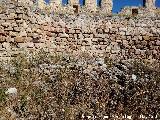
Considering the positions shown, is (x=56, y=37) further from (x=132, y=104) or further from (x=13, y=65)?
(x=132, y=104)

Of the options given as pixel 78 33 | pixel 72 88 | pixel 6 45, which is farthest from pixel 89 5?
pixel 72 88

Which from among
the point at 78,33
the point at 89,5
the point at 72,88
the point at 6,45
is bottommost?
the point at 72,88

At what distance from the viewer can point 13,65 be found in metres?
10.4

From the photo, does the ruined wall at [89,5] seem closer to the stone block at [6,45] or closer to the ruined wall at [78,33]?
the ruined wall at [78,33]

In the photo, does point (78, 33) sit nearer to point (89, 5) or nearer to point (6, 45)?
point (6, 45)

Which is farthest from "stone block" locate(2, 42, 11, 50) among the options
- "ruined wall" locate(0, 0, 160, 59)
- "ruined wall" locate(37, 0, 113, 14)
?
"ruined wall" locate(37, 0, 113, 14)

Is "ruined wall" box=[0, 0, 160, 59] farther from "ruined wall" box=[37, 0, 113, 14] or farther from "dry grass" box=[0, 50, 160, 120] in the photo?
"ruined wall" box=[37, 0, 113, 14]

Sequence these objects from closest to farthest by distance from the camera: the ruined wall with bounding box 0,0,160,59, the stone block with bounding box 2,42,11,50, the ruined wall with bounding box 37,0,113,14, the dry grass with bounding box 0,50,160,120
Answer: the dry grass with bounding box 0,50,160,120, the stone block with bounding box 2,42,11,50, the ruined wall with bounding box 0,0,160,59, the ruined wall with bounding box 37,0,113,14

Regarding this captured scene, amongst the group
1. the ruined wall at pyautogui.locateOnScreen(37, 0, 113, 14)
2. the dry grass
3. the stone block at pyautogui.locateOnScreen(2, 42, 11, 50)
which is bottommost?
the dry grass

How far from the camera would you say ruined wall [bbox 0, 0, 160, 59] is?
36.9 ft

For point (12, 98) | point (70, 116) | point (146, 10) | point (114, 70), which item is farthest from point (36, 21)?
point (146, 10)

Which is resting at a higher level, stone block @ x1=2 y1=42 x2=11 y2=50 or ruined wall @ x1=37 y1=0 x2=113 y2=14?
ruined wall @ x1=37 y1=0 x2=113 y2=14

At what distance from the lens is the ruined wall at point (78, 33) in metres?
11.2

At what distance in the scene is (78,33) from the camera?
1227 cm
